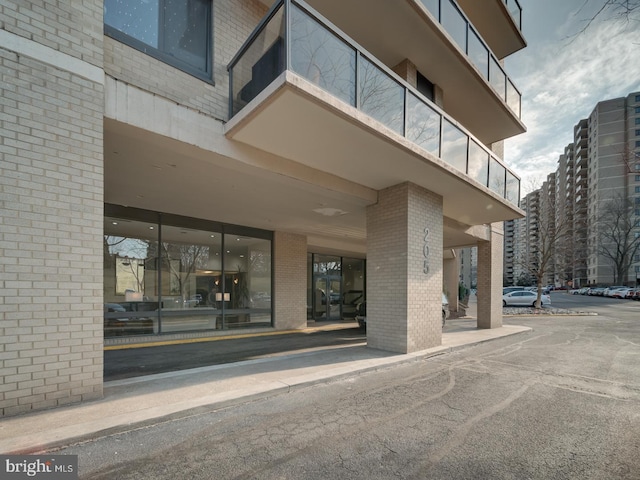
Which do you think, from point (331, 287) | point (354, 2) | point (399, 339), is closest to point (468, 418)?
point (399, 339)

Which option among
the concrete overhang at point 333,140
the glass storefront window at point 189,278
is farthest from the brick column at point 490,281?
the glass storefront window at point 189,278

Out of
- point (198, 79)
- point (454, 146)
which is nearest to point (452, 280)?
point (454, 146)

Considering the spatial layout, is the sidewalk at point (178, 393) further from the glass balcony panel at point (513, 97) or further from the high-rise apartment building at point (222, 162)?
the glass balcony panel at point (513, 97)

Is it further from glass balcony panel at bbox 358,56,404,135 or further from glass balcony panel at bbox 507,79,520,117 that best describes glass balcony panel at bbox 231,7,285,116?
glass balcony panel at bbox 507,79,520,117

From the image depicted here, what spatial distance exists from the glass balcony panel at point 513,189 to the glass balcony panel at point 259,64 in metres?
9.36

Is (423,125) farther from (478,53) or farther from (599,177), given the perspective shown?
(599,177)

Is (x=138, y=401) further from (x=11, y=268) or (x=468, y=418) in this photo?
(x=468, y=418)

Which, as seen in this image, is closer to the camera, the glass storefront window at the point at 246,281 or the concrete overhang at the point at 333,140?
the concrete overhang at the point at 333,140

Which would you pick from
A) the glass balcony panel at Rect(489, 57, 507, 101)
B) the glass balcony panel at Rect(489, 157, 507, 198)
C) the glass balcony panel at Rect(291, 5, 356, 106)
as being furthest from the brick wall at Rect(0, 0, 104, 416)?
the glass balcony panel at Rect(489, 57, 507, 101)

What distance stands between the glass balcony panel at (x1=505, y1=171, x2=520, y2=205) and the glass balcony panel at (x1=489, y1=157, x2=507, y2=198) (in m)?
0.49

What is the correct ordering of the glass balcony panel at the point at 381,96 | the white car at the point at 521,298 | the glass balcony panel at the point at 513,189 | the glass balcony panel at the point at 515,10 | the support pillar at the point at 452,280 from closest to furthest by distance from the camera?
the glass balcony panel at the point at 381,96
the glass balcony panel at the point at 513,189
the glass balcony panel at the point at 515,10
the support pillar at the point at 452,280
the white car at the point at 521,298

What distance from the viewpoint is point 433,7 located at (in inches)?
346

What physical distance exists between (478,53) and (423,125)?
5172 millimetres

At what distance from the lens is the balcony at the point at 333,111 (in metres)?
5.14
